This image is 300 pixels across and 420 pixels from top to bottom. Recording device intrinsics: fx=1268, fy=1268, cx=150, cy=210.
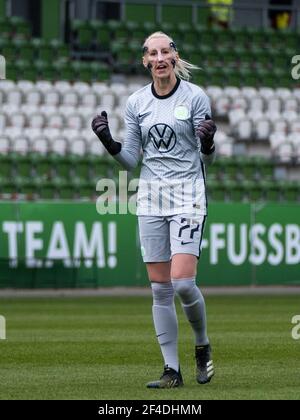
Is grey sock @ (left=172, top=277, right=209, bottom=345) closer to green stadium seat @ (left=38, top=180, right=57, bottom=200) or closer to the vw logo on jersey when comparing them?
the vw logo on jersey

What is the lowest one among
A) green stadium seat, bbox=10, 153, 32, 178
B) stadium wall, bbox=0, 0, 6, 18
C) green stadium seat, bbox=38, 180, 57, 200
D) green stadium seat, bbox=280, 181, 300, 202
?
green stadium seat, bbox=280, 181, 300, 202

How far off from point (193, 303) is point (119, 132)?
18095 millimetres

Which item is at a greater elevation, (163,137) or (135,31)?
(135,31)

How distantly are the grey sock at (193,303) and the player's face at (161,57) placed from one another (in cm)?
148

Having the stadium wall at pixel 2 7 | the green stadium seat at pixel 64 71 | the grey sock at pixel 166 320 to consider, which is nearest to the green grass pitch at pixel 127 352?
the grey sock at pixel 166 320

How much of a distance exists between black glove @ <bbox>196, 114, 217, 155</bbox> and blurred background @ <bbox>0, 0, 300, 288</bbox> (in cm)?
1399

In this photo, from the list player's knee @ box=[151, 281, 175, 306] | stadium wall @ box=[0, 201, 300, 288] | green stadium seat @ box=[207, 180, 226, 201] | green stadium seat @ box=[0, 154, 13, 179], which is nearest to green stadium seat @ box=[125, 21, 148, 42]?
green stadium seat @ box=[207, 180, 226, 201]

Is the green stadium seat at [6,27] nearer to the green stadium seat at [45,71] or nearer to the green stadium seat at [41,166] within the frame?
the green stadium seat at [45,71]

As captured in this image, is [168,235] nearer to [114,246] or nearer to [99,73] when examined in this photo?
[114,246]

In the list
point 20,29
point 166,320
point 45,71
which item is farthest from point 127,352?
point 20,29

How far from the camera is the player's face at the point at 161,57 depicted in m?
8.99

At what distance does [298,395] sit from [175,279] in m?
1.20

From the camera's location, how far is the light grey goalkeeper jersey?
29.6 ft

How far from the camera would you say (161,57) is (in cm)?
898
